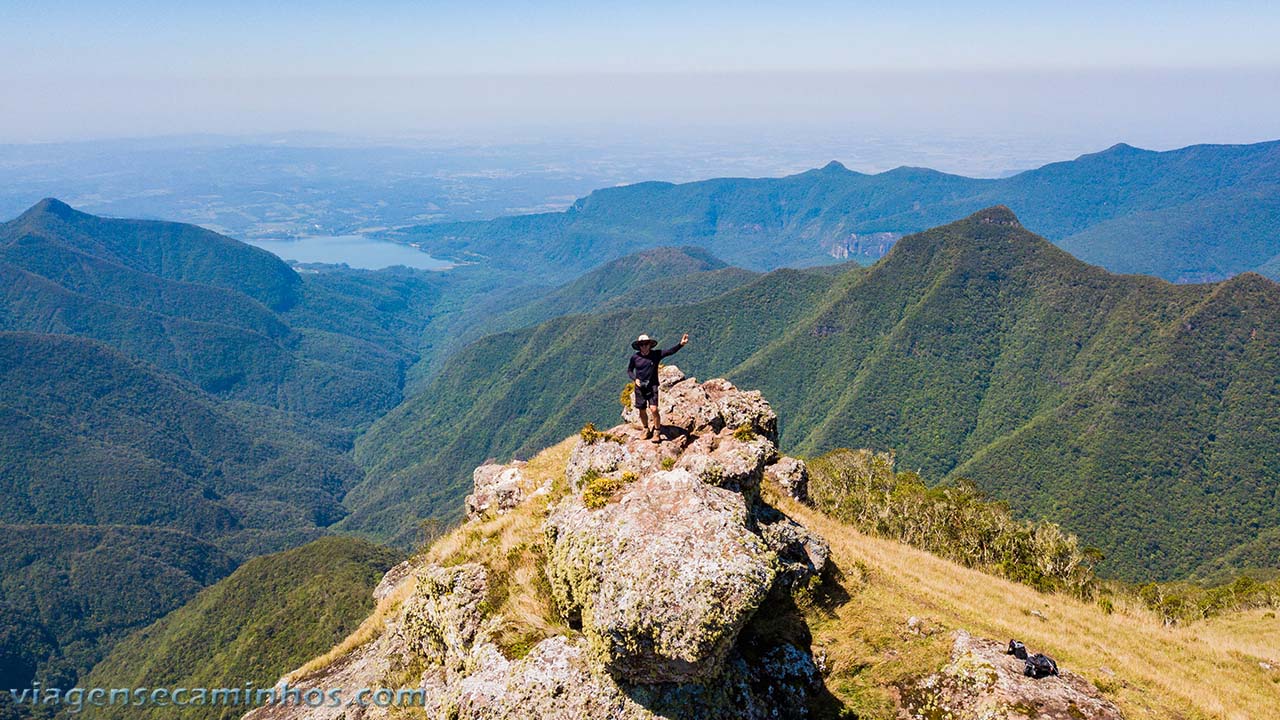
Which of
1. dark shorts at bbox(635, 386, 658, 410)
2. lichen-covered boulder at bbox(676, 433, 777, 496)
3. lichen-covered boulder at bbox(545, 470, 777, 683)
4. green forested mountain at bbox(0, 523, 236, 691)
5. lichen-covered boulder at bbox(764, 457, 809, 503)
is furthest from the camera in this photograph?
green forested mountain at bbox(0, 523, 236, 691)

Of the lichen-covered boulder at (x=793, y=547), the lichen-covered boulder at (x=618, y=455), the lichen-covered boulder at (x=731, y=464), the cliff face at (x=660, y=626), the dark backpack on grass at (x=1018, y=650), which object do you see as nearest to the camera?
the cliff face at (x=660, y=626)

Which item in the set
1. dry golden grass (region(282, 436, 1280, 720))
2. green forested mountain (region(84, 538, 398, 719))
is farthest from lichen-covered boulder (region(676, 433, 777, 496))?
green forested mountain (region(84, 538, 398, 719))

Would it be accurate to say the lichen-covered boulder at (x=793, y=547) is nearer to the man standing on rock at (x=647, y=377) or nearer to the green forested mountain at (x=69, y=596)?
the man standing on rock at (x=647, y=377)

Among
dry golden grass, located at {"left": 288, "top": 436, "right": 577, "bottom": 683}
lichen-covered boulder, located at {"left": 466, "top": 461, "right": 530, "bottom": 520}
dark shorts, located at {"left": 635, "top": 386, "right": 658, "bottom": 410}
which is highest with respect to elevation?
dark shorts, located at {"left": 635, "top": 386, "right": 658, "bottom": 410}

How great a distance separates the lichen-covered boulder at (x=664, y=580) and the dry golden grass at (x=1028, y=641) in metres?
6.06

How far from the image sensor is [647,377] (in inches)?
825

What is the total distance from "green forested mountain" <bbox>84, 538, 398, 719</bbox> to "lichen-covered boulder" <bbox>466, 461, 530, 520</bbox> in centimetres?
8961

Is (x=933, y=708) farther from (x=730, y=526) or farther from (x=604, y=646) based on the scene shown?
(x=604, y=646)

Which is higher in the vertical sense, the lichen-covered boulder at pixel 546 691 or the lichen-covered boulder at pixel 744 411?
the lichen-covered boulder at pixel 744 411

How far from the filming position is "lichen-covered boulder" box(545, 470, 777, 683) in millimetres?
12430

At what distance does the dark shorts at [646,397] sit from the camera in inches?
838

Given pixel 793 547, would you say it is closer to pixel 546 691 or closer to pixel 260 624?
pixel 546 691

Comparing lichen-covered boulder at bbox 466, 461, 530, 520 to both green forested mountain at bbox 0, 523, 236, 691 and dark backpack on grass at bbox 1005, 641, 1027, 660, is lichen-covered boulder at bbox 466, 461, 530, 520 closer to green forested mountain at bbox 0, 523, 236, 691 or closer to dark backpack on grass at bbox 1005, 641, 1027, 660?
dark backpack on grass at bbox 1005, 641, 1027, 660

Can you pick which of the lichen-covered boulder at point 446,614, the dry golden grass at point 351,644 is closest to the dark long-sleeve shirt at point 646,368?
the lichen-covered boulder at point 446,614
